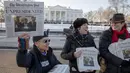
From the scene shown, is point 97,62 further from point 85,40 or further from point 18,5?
point 18,5

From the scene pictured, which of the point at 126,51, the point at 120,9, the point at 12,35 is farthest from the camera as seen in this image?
the point at 120,9

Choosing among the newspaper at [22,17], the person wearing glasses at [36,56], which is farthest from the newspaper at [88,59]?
the newspaper at [22,17]

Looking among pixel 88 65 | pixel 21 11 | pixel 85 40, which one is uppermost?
pixel 21 11

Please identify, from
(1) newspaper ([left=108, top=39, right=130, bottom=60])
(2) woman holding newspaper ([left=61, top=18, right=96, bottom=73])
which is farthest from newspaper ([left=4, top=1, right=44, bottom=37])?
(1) newspaper ([left=108, top=39, right=130, bottom=60])

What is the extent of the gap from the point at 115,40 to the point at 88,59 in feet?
1.42

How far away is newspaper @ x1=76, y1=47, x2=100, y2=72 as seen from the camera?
9.27 feet

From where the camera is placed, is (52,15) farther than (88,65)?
Yes

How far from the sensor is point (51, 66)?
2.70m

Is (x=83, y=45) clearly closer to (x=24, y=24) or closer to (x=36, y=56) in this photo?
(x=36, y=56)

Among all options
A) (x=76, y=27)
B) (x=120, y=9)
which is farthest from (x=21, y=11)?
(x=120, y=9)

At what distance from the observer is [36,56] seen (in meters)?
2.57

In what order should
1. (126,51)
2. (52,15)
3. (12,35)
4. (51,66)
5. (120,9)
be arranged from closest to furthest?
(51,66) → (126,51) → (12,35) → (120,9) → (52,15)

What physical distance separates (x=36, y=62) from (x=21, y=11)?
1.02 m

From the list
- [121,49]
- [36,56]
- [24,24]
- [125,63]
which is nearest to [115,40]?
[121,49]
